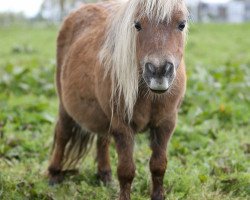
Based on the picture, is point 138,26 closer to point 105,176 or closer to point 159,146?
point 159,146

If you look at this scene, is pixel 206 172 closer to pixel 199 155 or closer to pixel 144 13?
pixel 199 155

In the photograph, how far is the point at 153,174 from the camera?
4.16 meters

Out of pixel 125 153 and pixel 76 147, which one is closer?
pixel 125 153

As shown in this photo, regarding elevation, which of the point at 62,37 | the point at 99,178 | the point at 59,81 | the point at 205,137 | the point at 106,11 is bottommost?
the point at 99,178

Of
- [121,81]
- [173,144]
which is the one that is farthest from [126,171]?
[173,144]

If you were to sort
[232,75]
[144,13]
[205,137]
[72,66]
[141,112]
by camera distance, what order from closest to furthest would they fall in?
[144,13]
[141,112]
[72,66]
[205,137]
[232,75]

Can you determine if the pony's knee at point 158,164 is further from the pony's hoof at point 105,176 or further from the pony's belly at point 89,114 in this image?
the pony's hoof at point 105,176

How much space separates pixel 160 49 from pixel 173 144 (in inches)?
111

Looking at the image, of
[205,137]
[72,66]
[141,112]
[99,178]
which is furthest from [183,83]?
[205,137]

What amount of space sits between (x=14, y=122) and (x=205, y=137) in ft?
9.39

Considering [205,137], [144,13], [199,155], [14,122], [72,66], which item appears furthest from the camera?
[14,122]

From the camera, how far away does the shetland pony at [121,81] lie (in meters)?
3.38

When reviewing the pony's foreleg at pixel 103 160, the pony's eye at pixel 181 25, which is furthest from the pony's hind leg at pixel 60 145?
the pony's eye at pixel 181 25

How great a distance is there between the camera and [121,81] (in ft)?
12.4
